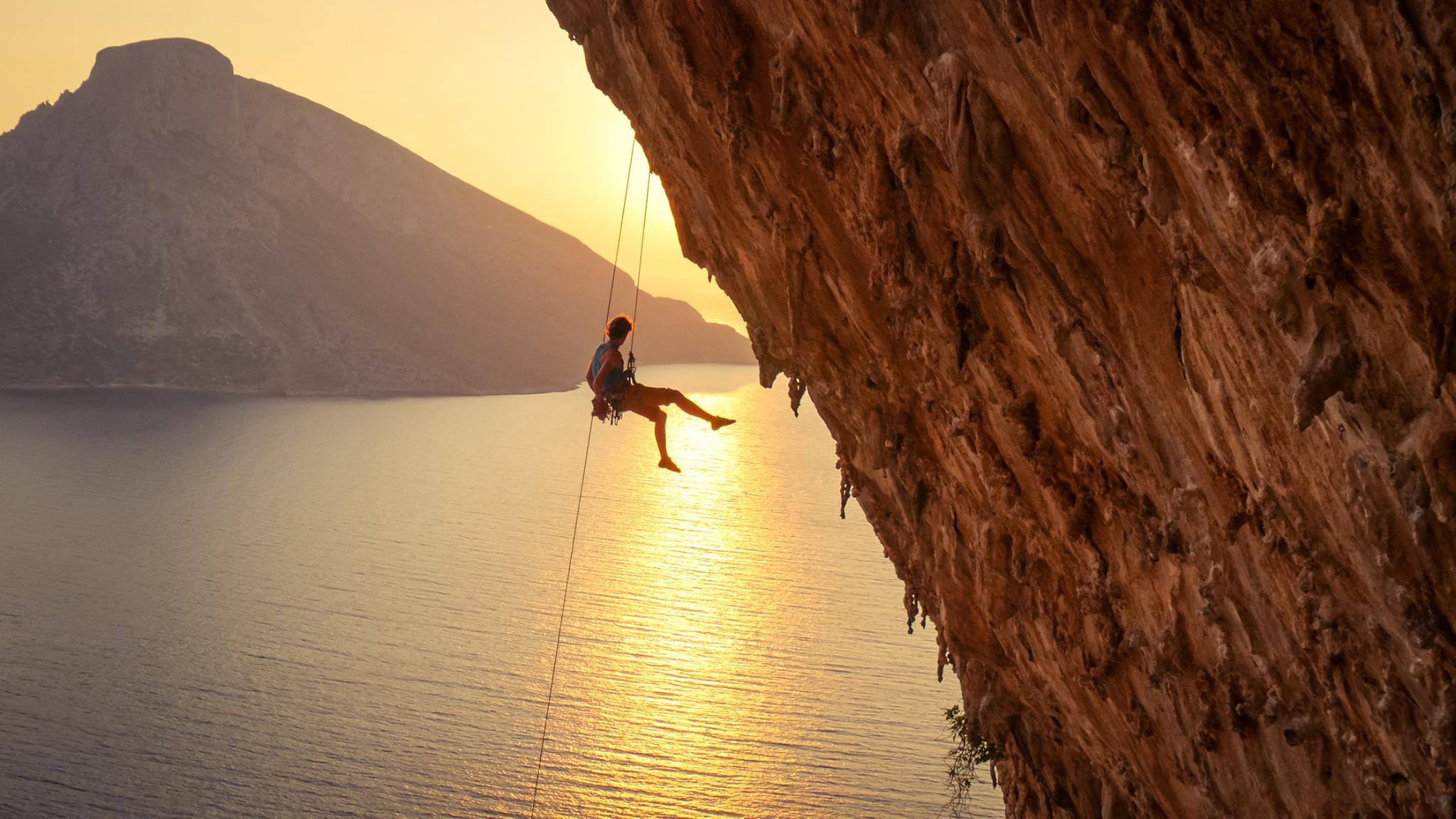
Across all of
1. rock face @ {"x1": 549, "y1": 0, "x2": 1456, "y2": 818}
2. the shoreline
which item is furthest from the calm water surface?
the shoreline

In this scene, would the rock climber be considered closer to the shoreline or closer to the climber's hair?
the climber's hair

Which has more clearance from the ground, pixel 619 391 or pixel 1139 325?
pixel 1139 325

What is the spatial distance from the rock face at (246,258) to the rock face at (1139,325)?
80621 millimetres

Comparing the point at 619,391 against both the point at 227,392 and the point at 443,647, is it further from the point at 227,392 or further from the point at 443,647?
the point at 227,392

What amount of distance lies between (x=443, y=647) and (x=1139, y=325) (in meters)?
23.3

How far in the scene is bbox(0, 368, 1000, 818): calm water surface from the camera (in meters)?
19.4

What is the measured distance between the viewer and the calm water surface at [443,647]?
63.6 ft

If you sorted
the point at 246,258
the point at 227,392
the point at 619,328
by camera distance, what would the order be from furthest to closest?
the point at 246,258 → the point at 227,392 → the point at 619,328

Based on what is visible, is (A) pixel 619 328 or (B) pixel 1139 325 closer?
(B) pixel 1139 325

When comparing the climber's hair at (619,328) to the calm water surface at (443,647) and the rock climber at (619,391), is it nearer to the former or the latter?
the rock climber at (619,391)

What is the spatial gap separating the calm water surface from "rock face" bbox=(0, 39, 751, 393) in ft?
121

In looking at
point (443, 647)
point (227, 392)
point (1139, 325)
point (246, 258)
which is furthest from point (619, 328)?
point (246, 258)

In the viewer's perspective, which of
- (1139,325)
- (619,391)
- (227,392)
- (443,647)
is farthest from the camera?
(227,392)

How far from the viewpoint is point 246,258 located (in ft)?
310
